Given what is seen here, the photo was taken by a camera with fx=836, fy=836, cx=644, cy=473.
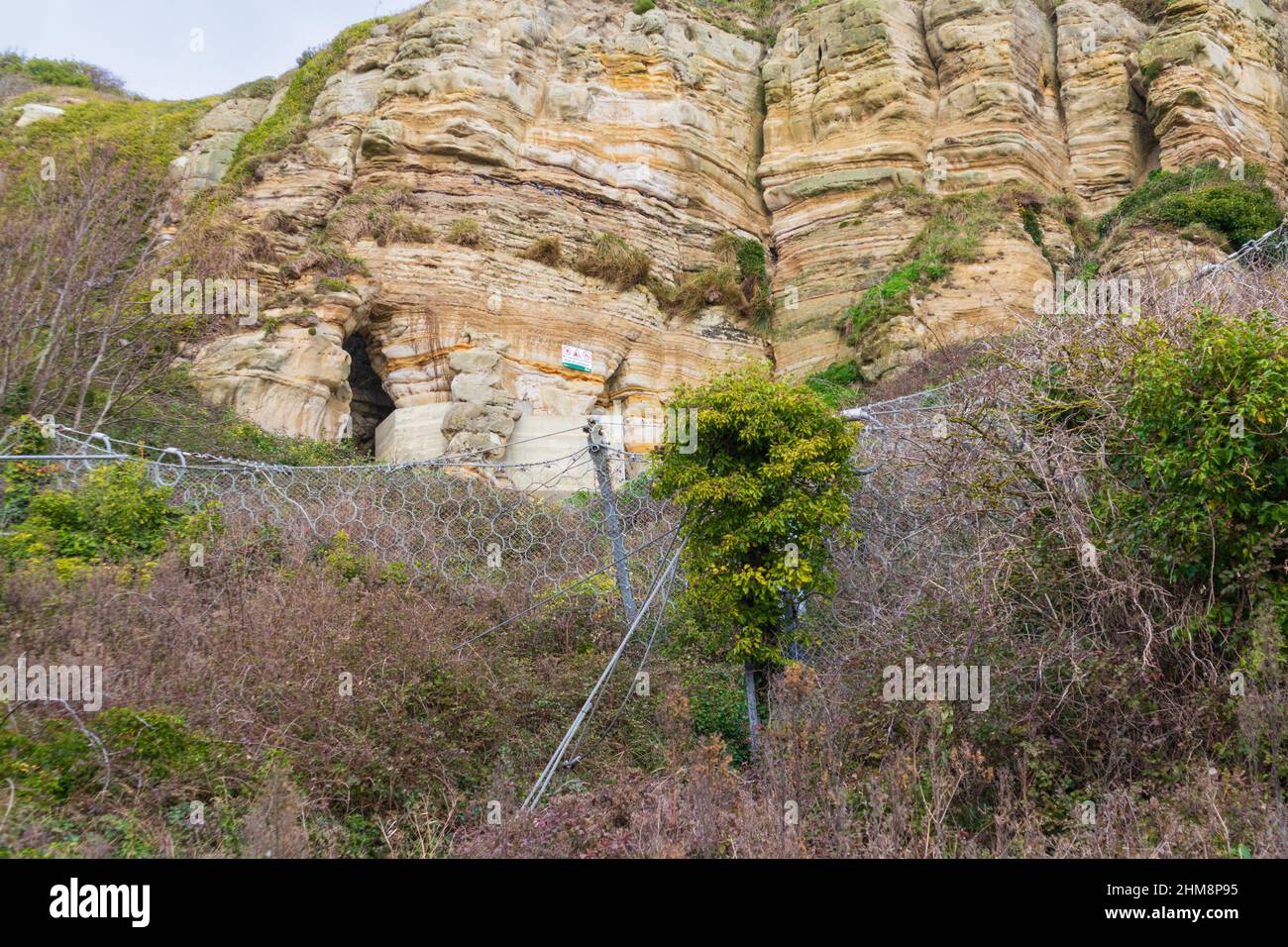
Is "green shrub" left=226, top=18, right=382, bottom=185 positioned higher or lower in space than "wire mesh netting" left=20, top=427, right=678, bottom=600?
higher

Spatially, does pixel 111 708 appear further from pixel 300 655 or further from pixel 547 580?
pixel 547 580

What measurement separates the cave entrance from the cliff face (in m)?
1.23

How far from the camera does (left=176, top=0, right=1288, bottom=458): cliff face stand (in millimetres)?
16516

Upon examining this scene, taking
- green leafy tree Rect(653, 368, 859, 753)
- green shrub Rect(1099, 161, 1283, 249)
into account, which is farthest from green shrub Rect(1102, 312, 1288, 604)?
green shrub Rect(1099, 161, 1283, 249)

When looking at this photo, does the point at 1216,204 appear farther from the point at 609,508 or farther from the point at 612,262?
the point at 609,508

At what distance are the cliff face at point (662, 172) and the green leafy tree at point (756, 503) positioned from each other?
9013 mm

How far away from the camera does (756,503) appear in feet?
19.9

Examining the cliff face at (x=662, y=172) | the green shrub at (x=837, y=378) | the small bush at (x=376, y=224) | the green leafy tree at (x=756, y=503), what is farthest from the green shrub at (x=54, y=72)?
the green leafy tree at (x=756, y=503)

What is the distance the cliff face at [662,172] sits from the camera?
16.5 metres

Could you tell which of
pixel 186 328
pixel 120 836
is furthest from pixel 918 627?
pixel 186 328

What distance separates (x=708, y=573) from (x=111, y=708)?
12.5 ft

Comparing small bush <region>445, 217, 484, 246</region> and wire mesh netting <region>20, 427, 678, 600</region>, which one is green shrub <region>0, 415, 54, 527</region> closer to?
wire mesh netting <region>20, 427, 678, 600</region>

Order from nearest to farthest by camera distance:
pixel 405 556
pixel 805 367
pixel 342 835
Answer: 1. pixel 342 835
2. pixel 405 556
3. pixel 805 367

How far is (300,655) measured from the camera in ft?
18.3
